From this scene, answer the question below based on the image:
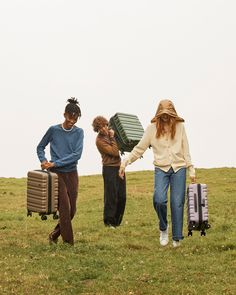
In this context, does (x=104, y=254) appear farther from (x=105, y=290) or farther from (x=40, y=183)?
(x=105, y=290)

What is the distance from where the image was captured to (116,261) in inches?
424

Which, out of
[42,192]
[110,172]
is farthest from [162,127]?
[110,172]

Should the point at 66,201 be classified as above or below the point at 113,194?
below

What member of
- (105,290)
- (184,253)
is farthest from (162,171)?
(105,290)

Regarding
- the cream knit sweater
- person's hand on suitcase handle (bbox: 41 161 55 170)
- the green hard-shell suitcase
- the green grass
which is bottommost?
the green grass

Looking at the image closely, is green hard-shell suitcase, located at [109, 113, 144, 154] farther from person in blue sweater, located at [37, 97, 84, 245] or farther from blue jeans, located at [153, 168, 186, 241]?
blue jeans, located at [153, 168, 186, 241]

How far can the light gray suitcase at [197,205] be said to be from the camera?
11500 millimetres

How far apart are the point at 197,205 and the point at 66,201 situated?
99.3 inches

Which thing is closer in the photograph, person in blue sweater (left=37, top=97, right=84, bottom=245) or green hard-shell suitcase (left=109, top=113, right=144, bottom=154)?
person in blue sweater (left=37, top=97, right=84, bottom=245)

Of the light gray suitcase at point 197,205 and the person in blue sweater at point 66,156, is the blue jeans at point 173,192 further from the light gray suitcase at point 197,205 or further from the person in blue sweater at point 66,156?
the person in blue sweater at point 66,156

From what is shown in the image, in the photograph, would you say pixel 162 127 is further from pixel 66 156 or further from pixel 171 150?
pixel 66 156

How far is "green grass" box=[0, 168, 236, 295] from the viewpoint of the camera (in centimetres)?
891

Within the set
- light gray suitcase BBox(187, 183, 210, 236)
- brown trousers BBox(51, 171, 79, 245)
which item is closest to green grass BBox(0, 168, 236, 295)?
brown trousers BBox(51, 171, 79, 245)

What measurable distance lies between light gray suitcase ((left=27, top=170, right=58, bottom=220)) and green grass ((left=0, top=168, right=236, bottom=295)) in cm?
85
